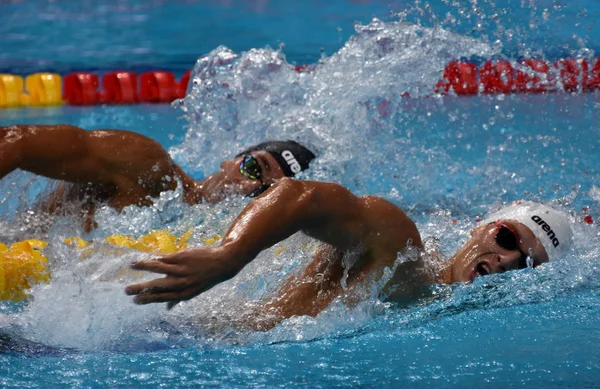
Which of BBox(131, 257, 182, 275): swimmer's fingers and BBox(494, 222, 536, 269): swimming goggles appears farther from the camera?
BBox(494, 222, 536, 269): swimming goggles

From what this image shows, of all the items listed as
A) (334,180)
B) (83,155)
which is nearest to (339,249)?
(83,155)

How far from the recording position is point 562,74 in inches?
226

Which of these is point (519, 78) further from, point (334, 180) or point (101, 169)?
point (101, 169)

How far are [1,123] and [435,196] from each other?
9.72 feet

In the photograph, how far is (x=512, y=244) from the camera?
252 centimetres

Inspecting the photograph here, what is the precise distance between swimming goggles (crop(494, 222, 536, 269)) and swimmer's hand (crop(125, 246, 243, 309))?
3.61 feet

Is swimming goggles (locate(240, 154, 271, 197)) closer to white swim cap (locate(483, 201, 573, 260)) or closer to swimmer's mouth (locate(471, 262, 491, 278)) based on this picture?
white swim cap (locate(483, 201, 573, 260))

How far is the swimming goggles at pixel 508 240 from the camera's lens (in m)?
2.51

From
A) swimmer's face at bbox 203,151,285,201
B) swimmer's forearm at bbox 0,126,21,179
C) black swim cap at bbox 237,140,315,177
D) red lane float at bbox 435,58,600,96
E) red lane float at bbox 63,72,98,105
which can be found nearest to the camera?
swimmer's forearm at bbox 0,126,21,179

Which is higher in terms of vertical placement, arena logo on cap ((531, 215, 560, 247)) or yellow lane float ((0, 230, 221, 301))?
arena logo on cap ((531, 215, 560, 247))

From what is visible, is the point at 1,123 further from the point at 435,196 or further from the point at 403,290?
the point at 403,290

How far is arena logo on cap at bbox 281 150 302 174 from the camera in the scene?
139 inches

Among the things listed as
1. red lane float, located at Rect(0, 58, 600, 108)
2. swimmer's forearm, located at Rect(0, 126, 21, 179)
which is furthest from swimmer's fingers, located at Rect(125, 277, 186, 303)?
red lane float, located at Rect(0, 58, 600, 108)

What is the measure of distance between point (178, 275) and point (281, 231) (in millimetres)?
327
